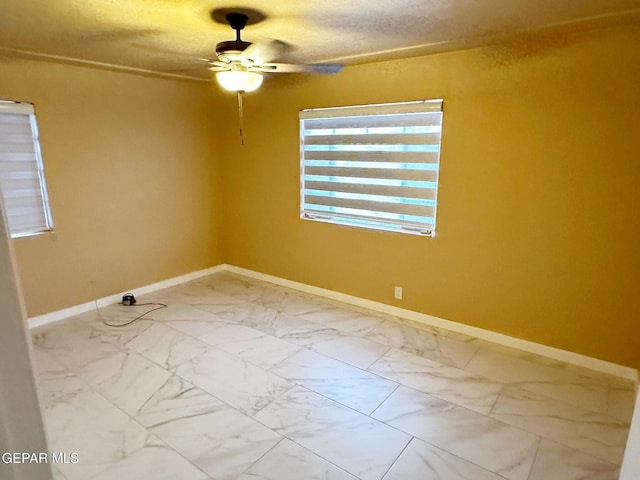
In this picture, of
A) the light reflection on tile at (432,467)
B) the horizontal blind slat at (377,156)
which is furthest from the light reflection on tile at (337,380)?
the horizontal blind slat at (377,156)

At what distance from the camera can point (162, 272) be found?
445 cm

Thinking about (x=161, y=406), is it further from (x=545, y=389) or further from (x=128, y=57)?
(x=128, y=57)

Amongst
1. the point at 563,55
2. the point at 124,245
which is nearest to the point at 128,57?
the point at 124,245

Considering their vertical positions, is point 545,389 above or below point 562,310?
below

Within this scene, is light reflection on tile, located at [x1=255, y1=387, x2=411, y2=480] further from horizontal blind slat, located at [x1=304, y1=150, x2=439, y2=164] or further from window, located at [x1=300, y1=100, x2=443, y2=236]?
horizontal blind slat, located at [x1=304, y1=150, x2=439, y2=164]

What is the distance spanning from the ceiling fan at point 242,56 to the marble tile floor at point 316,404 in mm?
1980

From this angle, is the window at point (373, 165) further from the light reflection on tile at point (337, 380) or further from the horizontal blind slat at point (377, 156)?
the light reflection on tile at point (337, 380)

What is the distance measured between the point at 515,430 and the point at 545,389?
547 millimetres

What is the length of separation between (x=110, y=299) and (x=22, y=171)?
1.45m

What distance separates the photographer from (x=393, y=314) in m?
3.74

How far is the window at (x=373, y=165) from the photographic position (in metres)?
3.29

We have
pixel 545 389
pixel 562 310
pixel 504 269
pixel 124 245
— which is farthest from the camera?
pixel 124 245

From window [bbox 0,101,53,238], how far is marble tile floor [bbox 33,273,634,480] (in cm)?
98

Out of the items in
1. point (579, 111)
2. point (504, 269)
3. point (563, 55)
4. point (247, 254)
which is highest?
point (563, 55)
